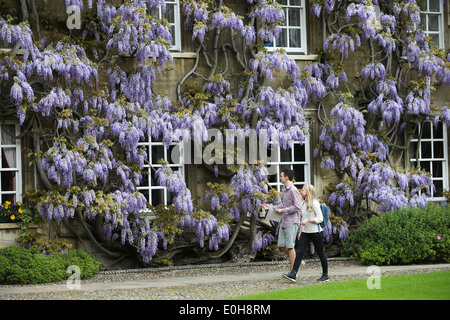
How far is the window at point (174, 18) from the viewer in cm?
1471

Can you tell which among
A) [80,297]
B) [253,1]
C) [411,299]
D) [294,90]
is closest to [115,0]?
[253,1]

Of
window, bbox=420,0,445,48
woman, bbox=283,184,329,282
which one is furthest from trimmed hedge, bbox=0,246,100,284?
window, bbox=420,0,445,48

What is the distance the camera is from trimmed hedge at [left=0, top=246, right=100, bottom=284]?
38.5 feet

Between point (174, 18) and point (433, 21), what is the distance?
5.70 meters

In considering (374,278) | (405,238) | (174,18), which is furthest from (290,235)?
(174,18)

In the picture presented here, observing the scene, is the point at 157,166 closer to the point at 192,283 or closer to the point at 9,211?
the point at 9,211

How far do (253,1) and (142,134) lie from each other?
364 cm

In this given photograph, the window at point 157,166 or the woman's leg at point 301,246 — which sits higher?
the window at point 157,166

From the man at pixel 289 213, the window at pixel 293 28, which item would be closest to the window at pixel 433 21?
the window at pixel 293 28

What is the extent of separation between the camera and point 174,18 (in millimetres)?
14734

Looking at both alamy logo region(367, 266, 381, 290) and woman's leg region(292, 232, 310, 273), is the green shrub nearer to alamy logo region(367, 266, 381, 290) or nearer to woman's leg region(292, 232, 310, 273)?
alamy logo region(367, 266, 381, 290)

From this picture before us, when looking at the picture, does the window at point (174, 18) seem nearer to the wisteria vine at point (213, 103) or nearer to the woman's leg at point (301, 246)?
the wisteria vine at point (213, 103)

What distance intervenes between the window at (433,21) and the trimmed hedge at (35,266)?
28.7 ft

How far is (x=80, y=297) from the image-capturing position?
32.6 ft
